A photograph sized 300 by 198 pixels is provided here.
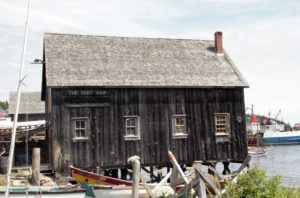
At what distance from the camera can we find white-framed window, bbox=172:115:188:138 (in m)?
22.0

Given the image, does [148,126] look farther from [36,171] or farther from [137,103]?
[36,171]

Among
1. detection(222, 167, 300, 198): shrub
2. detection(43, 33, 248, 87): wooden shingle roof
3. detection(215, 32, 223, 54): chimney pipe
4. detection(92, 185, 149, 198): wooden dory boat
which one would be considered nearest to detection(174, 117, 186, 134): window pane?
detection(43, 33, 248, 87): wooden shingle roof

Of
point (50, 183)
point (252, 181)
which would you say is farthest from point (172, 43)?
point (252, 181)

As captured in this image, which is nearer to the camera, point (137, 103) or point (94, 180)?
point (94, 180)

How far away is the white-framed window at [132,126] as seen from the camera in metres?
21.1

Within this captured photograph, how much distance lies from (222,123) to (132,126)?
5.67 metres

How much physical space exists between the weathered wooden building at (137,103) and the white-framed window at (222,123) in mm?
60

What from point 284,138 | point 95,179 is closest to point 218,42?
point 95,179

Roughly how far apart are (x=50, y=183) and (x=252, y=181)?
464 inches

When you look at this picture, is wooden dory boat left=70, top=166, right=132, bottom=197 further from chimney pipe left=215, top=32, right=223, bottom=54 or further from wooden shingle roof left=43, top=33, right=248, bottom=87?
chimney pipe left=215, top=32, right=223, bottom=54

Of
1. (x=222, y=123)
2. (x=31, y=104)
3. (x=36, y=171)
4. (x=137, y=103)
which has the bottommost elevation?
(x=36, y=171)

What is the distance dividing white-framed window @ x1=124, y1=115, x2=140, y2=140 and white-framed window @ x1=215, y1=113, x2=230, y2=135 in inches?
195

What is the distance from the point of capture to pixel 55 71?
20750mm

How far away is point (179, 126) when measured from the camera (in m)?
22.2
